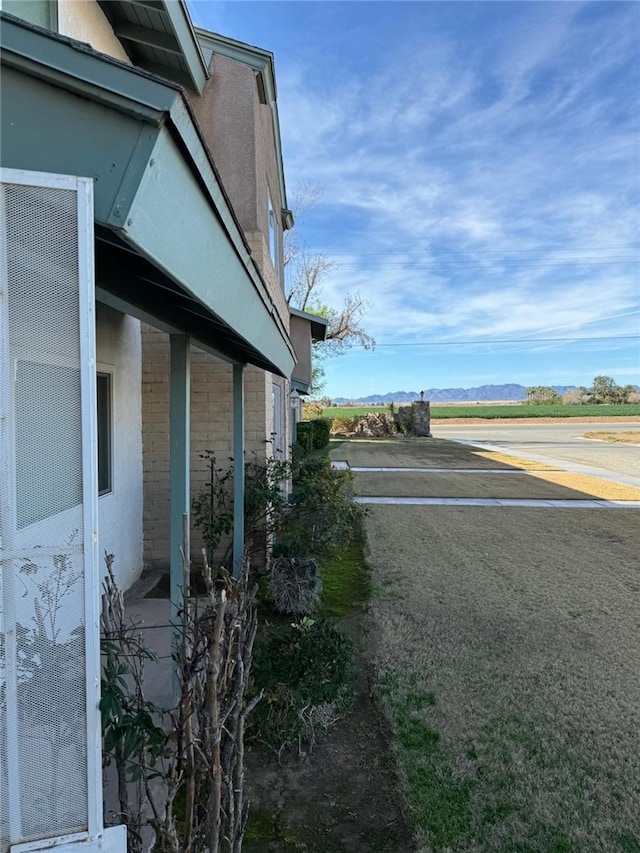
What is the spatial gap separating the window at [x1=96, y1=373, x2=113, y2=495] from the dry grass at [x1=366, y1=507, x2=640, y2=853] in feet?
9.86

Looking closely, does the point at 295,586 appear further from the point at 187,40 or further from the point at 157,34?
the point at 187,40

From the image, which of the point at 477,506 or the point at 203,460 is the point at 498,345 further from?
the point at 203,460

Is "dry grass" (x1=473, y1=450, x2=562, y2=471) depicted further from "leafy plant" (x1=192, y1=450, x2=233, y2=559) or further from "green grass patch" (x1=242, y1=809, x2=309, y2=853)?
"green grass patch" (x1=242, y1=809, x2=309, y2=853)

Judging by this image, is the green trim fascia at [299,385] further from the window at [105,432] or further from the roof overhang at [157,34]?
the window at [105,432]

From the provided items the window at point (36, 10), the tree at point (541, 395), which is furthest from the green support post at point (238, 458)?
the tree at point (541, 395)

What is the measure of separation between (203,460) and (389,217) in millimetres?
36934

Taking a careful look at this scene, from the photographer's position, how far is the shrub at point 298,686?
3.01 m

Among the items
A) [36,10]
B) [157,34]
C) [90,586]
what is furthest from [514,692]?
[157,34]

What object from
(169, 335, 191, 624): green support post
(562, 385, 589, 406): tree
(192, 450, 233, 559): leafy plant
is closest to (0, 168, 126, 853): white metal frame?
(169, 335, 191, 624): green support post

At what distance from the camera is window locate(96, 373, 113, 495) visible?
201 inches

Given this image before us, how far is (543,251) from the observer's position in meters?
51.6

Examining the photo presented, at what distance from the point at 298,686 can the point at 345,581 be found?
341 cm

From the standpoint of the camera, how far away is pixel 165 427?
20.7 feet

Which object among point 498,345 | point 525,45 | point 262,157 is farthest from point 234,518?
point 498,345
